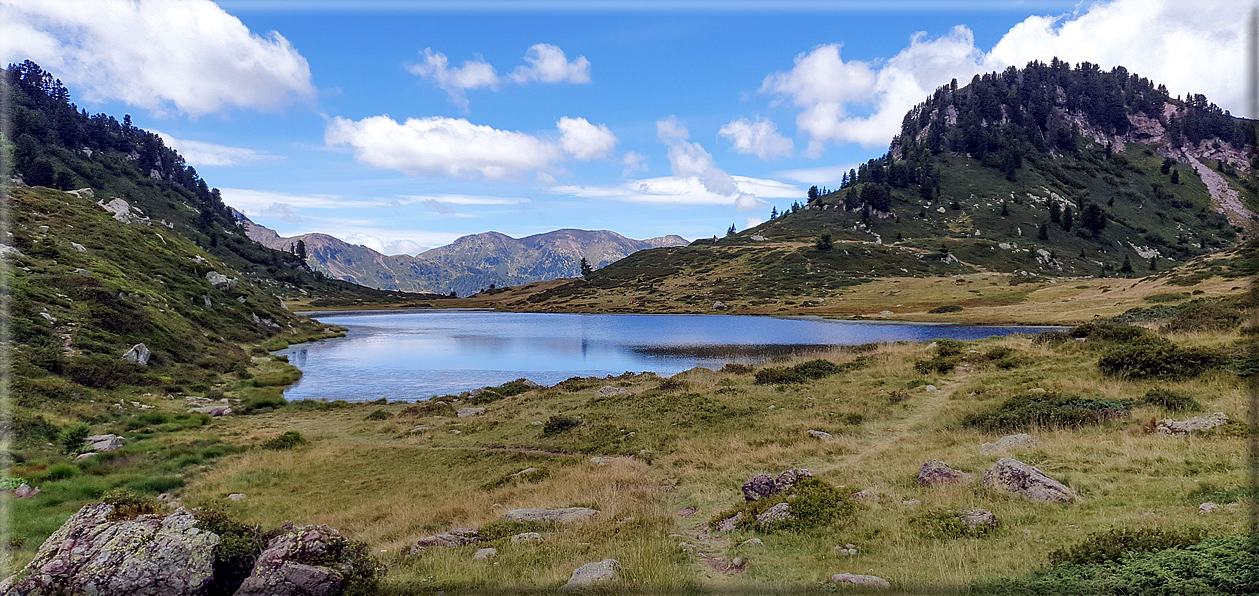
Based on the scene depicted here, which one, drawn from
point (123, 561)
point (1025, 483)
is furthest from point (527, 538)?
point (1025, 483)

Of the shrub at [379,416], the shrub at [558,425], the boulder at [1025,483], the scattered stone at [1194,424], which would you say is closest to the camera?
the boulder at [1025,483]

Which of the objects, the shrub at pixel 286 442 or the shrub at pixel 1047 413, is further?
the shrub at pixel 286 442

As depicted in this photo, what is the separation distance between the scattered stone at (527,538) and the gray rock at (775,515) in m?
5.27

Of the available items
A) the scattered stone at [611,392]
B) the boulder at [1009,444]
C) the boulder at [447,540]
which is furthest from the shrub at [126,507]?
the scattered stone at [611,392]

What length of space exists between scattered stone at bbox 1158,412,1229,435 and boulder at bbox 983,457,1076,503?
5740 mm

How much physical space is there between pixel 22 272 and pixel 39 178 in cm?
18934

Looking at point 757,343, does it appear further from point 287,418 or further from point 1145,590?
point 1145,590

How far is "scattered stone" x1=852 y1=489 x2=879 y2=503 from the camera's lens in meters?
13.4

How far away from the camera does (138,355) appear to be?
41.8 m

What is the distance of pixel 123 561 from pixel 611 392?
108 feet

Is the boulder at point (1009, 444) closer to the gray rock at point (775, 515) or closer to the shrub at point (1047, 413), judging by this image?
the shrub at point (1047, 413)

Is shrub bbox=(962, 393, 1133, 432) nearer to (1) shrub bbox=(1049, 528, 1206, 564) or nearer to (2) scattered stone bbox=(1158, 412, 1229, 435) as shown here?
(2) scattered stone bbox=(1158, 412, 1229, 435)

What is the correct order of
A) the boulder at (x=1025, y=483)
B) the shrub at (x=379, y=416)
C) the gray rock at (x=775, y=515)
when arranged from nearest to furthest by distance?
the boulder at (x=1025, y=483), the gray rock at (x=775, y=515), the shrub at (x=379, y=416)

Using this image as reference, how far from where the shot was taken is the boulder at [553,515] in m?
14.3
